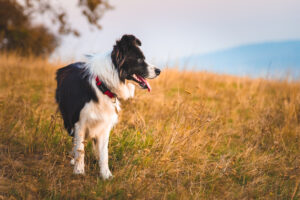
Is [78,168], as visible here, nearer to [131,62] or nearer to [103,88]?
[103,88]

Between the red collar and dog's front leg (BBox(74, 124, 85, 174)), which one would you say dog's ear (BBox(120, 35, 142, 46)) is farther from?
dog's front leg (BBox(74, 124, 85, 174))

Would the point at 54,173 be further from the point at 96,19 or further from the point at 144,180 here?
the point at 96,19

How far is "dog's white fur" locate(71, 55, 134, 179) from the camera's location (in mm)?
2951

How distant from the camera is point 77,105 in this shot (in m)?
2.99

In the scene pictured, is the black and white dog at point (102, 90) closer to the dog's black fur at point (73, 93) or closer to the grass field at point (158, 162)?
the dog's black fur at point (73, 93)

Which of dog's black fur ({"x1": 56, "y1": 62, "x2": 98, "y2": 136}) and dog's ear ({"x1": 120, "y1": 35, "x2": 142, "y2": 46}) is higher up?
dog's ear ({"x1": 120, "y1": 35, "x2": 142, "y2": 46})

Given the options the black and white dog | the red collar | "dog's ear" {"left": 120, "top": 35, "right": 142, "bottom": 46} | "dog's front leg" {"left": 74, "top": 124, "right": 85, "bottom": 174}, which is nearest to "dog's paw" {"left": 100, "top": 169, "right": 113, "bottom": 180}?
the black and white dog

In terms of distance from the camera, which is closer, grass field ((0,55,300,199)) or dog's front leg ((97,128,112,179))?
grass field ((0,55,300,199))

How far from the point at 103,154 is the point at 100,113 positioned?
473 millimetres

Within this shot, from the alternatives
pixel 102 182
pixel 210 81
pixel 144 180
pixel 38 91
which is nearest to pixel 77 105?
pixel 102 182

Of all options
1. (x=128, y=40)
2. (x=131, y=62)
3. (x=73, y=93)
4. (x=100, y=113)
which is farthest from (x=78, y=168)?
(x=128, y=40)

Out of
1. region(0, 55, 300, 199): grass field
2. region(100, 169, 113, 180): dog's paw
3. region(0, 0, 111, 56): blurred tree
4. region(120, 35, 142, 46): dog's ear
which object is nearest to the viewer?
region(0, 55, 300, 199): grass field

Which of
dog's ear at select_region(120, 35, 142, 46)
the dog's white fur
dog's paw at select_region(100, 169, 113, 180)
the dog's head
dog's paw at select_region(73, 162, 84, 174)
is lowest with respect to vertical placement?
dog's paw at select_region(100, 169, 113, 180)

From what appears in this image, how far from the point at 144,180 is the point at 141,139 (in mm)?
1010
